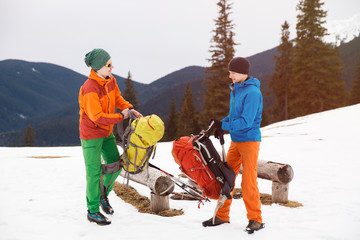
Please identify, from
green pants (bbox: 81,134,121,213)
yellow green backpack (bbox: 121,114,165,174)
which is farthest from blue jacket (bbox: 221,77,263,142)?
green pants (bbox: 81,134,121,213)

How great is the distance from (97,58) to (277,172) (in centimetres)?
381

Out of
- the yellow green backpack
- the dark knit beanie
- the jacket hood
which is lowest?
the yellow green backpack

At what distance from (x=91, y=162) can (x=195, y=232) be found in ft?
6.40

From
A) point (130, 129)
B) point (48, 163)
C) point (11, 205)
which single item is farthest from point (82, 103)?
point (48, 163)

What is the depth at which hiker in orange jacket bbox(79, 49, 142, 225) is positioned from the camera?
4031 millimetres

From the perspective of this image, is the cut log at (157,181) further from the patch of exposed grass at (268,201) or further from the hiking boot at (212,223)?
the patch of exposed grass at (268,201)

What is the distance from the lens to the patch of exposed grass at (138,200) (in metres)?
4.94

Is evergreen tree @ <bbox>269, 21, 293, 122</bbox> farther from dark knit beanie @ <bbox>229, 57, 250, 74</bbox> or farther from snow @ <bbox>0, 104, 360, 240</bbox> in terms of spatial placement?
dark knit beanie @ <bbox>229, 57, 250, 74</bbox>

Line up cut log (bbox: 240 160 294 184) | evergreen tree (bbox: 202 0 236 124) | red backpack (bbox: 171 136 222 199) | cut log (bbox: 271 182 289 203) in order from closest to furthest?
red backpack (bbox: 171 136 222 199), cut log (bbox: 240 160 294 184), cut log (bbox: 271 182 289 203), evergreen tree (bbox: 202 0 236 124)

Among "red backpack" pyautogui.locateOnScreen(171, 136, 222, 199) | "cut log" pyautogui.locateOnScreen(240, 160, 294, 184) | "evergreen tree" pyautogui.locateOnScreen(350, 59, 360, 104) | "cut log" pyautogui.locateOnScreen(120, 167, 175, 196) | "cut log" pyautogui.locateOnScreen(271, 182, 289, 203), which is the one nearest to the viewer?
"red backpack" pyautogui.locateOnScreen(171, 136, 222, 199)

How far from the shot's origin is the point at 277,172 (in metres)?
5.14

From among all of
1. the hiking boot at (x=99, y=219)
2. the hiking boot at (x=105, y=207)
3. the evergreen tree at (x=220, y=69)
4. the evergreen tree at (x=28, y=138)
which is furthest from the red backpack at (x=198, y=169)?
the evergreen tree at (x=28, y=138)

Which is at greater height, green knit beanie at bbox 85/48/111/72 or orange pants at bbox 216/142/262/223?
green knit beanie at bbox 85/48/111/72

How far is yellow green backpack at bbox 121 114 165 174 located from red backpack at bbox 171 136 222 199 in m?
0.45
